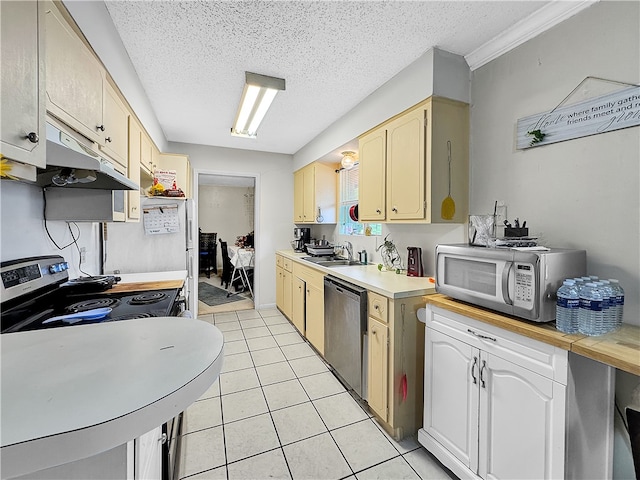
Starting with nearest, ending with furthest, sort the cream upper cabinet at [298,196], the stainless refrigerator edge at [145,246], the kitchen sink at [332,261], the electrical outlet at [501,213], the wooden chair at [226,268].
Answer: the electrical outlet at [501,213], the stainless refrigerator edge at [145,246], the kitchen sink at [332,261], the cream upper cabinet at [298,196], the wooden chair at [226,268]

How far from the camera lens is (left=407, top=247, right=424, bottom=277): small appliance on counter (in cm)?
231

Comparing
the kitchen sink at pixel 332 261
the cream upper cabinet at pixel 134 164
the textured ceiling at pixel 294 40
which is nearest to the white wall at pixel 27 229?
the cream upper cabinet at pixel 134 164

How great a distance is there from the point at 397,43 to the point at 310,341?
2763 millimetres

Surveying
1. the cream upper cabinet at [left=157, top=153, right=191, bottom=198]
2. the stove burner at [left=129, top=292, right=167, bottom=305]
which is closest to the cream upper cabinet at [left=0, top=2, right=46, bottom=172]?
the stove burner at [left=129, top=292, right=167, bottom=305]

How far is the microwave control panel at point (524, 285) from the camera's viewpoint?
1208 millimetres

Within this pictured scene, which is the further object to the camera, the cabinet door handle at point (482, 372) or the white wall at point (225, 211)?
the white wall at point (225, 211)

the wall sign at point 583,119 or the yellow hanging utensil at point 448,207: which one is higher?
the wall sign at point 583,119

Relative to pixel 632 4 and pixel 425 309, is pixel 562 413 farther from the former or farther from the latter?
pixel 632 4

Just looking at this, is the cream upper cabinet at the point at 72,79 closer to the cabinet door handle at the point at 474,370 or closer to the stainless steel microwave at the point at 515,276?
the stainless steel microwave at the point at 515,276

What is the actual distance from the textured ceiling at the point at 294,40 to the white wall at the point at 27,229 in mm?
1099

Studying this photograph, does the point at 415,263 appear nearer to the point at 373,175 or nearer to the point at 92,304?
the point at 373,175

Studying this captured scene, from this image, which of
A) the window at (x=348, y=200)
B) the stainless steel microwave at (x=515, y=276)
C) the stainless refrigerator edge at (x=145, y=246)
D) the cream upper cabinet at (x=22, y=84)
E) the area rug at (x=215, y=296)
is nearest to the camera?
the cream upper cabinet at (x=22, y=84)

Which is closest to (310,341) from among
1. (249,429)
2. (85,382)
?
(249,429)

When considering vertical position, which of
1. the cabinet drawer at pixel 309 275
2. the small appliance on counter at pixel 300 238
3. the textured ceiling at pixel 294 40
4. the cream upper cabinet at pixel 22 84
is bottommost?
the cabinet drawer at pixel 309 275
